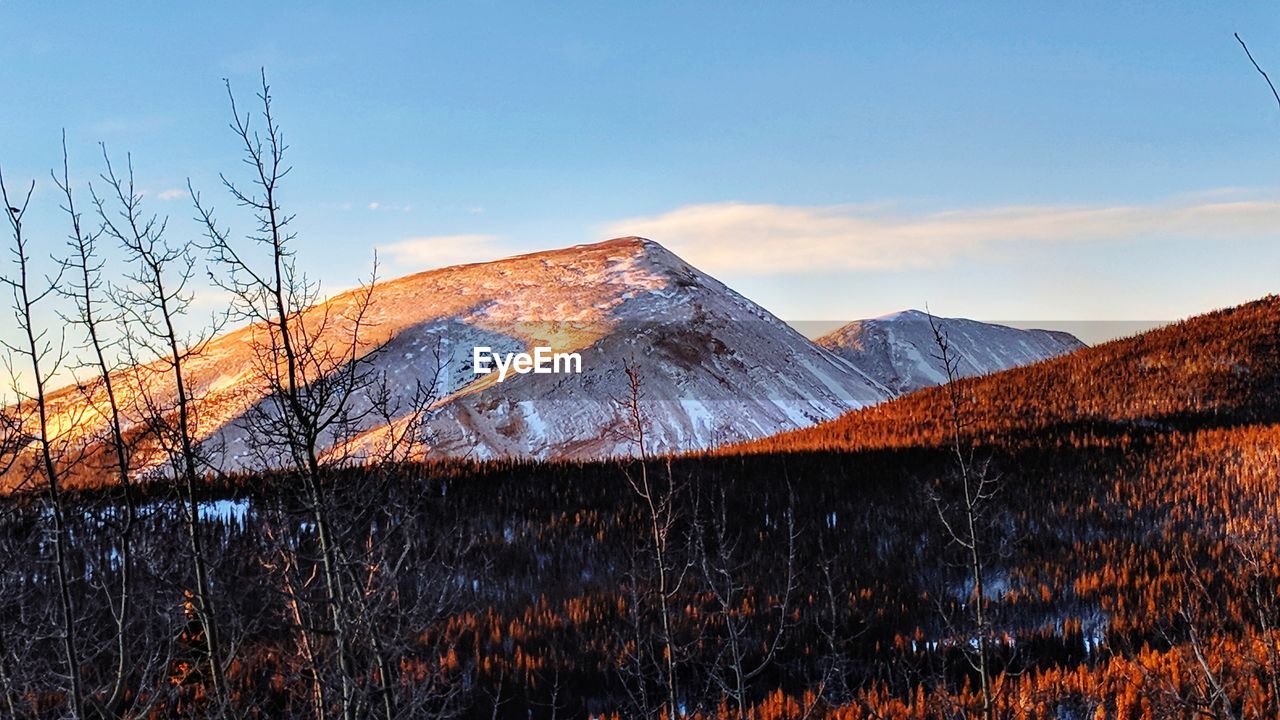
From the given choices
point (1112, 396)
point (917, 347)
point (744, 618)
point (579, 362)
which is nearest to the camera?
point (744, 618)

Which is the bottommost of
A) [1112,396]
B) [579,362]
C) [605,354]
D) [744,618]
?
[744,618]

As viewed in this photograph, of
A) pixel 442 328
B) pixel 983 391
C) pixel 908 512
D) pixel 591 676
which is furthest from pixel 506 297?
pixel 591 676

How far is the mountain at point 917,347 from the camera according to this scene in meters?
88.8

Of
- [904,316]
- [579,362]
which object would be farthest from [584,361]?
[904,316]

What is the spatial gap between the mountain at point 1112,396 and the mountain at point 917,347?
5777 centimetres

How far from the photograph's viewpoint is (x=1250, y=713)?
7.75 m

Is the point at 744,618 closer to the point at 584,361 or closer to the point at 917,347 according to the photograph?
the point at 584,361

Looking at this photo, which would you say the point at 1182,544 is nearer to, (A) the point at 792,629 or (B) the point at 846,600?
(B) the point at 846,600

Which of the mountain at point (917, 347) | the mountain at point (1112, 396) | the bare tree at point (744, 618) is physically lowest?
the bare tree at point (744, 618)

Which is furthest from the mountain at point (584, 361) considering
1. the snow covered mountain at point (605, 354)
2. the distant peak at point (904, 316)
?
the distant peak at point (904, 316)

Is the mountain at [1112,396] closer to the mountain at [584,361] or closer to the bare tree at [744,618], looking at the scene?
the bare tree at [744,618]

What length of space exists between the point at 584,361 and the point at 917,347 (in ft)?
168

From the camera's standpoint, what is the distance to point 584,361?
51094mm

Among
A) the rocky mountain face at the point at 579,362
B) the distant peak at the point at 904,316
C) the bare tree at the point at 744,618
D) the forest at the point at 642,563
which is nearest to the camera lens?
the forest at the point at 642,563
